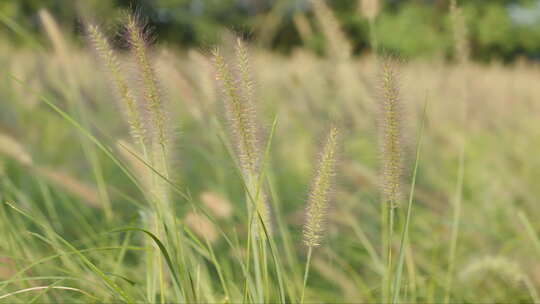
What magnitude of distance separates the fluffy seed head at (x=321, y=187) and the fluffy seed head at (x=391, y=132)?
0.07 m

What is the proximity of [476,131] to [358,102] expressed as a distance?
2518 millimetres

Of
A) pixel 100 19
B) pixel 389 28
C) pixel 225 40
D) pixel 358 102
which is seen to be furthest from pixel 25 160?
pixel 389 28

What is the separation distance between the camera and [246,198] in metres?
1.13

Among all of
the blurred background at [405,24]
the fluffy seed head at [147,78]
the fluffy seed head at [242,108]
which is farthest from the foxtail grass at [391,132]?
the blurred background at [405,24]

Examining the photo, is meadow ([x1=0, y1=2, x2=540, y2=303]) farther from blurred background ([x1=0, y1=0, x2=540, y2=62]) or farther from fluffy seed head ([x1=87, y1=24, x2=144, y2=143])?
blurred background ([x1=0, y1=0, x2=540, y2=62])

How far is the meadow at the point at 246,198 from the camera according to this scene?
0.81 metres

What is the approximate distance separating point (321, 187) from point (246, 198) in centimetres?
36

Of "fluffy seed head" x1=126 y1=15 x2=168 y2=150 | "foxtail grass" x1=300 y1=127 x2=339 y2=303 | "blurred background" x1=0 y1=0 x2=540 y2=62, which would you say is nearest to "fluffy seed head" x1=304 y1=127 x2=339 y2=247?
"foxtail grass" x1=300 y1=127 x2=339 y2=303

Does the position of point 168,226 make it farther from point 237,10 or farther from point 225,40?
point 237,10

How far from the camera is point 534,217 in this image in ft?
8.20

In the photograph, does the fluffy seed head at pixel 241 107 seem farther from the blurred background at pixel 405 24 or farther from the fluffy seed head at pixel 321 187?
the blurred background at pixel 405 24

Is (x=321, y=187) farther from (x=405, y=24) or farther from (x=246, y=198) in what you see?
(x=405, y=24)

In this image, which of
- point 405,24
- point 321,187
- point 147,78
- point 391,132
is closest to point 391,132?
point 391,132

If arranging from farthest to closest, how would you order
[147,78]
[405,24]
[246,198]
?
[405,24], [246,198], [147,78]
